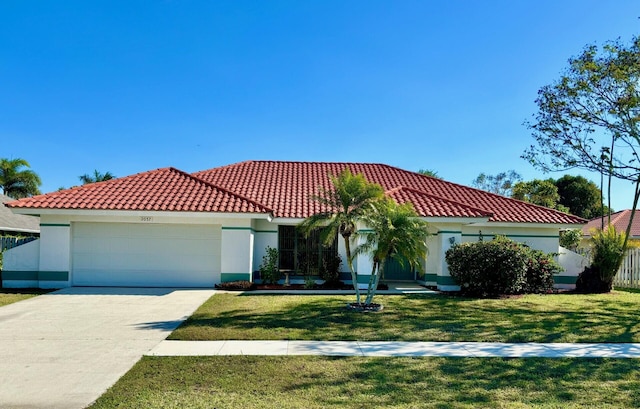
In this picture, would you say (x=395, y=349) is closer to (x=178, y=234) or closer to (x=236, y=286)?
(x=236, y=286)

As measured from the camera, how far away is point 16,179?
37.9m

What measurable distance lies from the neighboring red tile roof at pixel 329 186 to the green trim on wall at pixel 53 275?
293 inches

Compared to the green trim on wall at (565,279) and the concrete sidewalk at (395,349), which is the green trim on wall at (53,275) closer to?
the concrete sidewalk at (395,349)

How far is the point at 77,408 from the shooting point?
5.51m

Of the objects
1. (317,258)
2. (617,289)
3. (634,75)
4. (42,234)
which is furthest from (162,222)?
(617,289)

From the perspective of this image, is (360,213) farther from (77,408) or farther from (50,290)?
(50,290)

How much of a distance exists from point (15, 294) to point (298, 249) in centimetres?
994

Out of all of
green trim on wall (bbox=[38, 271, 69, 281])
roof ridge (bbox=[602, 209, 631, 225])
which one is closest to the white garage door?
green trim on wall (bbox=[38, 271, 69, 281])

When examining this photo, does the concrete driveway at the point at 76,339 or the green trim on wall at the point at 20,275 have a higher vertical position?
the green trim on wall at the point at 20,275

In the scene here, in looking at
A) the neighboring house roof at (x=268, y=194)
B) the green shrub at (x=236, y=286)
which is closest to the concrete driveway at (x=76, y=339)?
the green shrub at (x=236, y=286)

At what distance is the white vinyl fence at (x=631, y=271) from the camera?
20.7 meters

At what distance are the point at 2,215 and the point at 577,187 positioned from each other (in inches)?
2090

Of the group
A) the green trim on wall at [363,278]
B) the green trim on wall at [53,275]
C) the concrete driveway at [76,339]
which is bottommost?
the concrete driveway at [76,339]

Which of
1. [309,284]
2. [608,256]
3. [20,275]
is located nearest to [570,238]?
[608,256]
